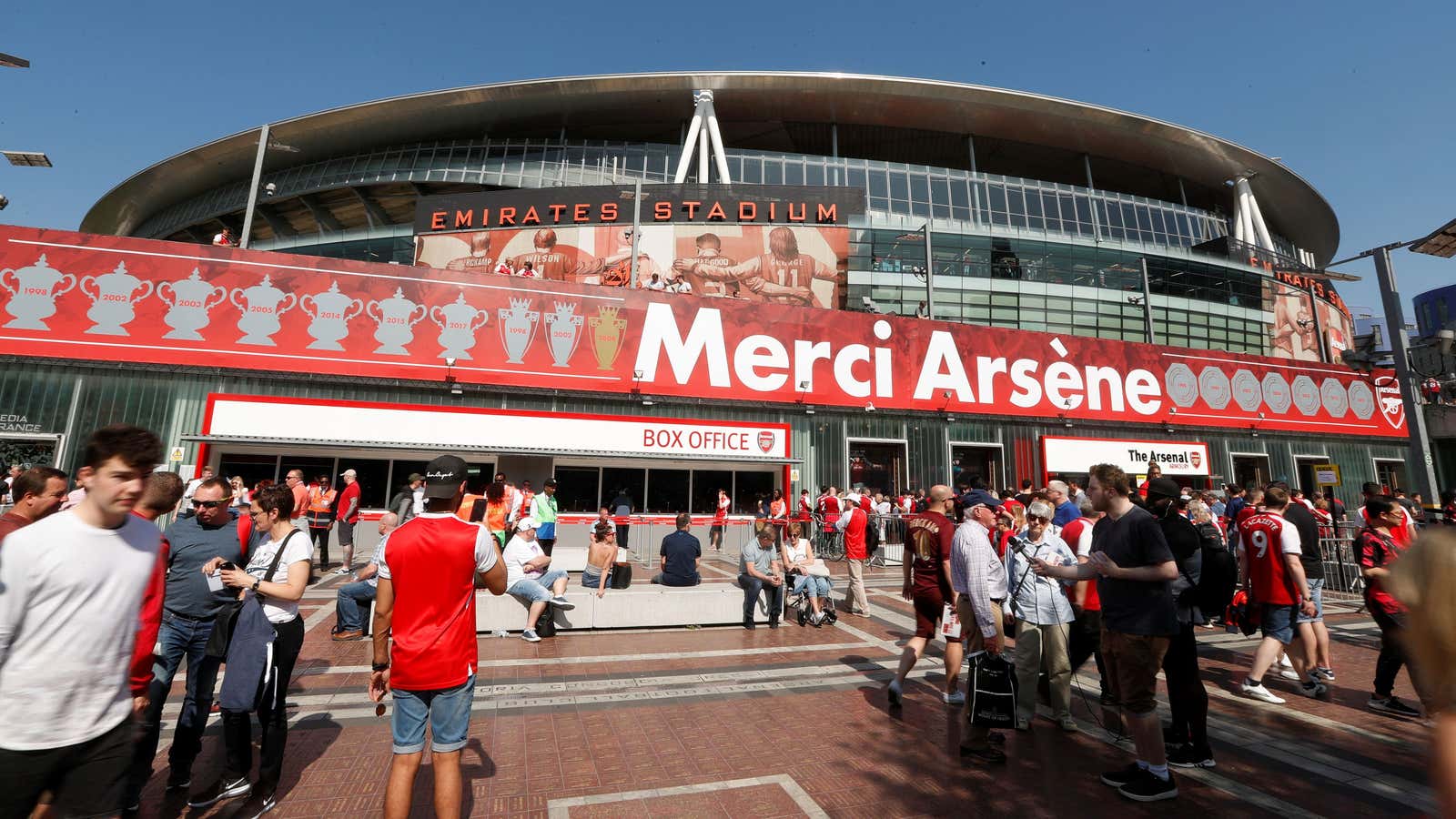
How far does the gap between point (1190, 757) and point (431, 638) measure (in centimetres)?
554

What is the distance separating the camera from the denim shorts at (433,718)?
3125 millimetres

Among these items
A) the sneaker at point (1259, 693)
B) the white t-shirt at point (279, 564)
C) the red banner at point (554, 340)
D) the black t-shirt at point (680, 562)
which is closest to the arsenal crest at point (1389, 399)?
the red banner at point (554, 340)

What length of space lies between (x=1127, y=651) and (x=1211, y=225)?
49.8 metres

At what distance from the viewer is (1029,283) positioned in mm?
32250

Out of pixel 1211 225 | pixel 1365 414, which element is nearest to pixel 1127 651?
pixel 1365 414

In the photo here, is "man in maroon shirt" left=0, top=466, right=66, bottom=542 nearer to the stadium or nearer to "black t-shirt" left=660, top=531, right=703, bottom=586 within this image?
"black t-shirt" left=660, top=531, right=703, bottom=586

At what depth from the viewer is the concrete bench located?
8195 mm

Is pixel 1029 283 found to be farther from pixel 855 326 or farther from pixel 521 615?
pixel 521 615

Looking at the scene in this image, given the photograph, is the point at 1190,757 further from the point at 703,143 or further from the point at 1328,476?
the point at 703,143

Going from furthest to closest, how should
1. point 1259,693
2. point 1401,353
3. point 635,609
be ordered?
point 1401,353
point 635,609
point 1259,693

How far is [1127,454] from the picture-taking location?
23.6m

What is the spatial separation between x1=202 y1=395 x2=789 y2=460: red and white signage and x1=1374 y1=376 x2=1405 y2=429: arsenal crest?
29.6 meters

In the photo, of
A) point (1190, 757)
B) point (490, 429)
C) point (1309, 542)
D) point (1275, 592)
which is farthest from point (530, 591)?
point (490, 429)

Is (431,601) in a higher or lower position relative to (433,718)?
higher
